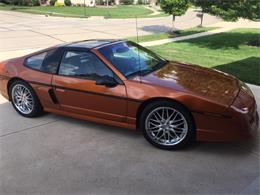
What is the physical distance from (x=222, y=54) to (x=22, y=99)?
7341 millimetres

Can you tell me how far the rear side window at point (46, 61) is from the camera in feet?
17.6

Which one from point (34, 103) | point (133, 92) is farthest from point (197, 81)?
point (34, 103)

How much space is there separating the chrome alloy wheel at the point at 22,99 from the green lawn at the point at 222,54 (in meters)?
4.69

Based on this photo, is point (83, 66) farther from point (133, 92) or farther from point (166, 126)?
point (166, 126)

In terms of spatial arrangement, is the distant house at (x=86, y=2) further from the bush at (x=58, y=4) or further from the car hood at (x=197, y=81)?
the car hood at (x=197, y=81)

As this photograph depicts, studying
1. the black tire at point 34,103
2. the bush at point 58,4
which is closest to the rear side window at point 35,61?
the black tire at point 34,103

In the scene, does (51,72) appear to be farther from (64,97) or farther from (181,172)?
(181,172)

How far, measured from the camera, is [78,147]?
4.69 metres

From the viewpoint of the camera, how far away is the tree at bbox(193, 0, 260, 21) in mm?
11567

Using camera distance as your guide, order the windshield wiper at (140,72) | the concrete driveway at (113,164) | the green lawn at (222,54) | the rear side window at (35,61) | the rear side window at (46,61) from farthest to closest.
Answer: the green lawn at (222,54), the rear side window at (35,61), the rear side window at (46,61), the windshield wiper at (140,72), the concrete driveway at (113,164)

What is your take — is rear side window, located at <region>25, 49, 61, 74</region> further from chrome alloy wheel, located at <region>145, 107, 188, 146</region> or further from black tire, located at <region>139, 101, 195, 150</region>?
chrome alloy wheel, located at <region>145, 107, 188, 146</region>

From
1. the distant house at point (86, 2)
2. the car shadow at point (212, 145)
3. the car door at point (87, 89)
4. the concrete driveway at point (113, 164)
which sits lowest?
the concrete driveway at point (113, 164)

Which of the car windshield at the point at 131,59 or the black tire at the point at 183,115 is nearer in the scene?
the black tire at the point at 183,115

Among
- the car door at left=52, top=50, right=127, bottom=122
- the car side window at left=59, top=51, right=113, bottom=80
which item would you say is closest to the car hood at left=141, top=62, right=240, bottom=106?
the car door at left=52, top=50, right=127, bottom=122
